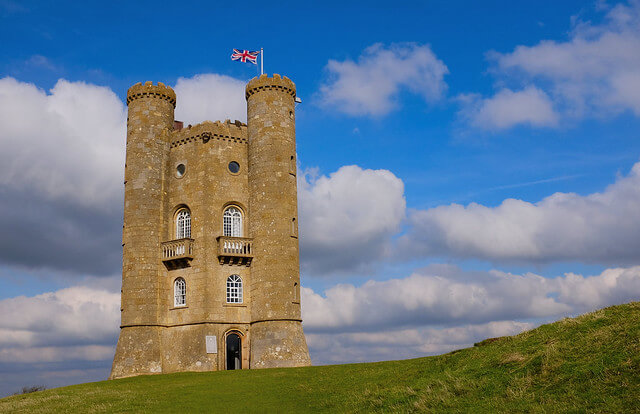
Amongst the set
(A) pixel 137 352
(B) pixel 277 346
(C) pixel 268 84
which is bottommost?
(B) pixel 277 346

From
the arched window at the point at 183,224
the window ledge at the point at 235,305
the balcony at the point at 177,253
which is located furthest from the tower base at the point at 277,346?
the arched window at the point at 183,224

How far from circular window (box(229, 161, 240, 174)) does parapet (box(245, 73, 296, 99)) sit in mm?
6154

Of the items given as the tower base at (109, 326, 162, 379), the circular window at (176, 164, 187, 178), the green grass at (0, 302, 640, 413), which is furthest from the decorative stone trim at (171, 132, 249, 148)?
the green grass at (0, 302, 640, 413)

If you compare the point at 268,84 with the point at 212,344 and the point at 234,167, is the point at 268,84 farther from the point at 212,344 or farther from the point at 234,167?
the point at 212,344

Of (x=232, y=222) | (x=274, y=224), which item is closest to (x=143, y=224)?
(x=232, y=222)

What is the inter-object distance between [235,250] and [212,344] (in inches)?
282

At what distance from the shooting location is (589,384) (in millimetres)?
17000

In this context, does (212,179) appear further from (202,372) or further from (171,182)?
(202,372)

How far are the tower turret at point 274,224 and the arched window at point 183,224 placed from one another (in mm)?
5134

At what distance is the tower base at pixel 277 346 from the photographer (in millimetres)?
41031

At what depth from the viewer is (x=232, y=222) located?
149 feet

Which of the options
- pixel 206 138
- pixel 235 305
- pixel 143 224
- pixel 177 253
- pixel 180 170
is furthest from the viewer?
pixel 180 170

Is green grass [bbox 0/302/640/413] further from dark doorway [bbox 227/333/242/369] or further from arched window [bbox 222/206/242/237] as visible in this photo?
arched window [bbox 222/206/242/237]

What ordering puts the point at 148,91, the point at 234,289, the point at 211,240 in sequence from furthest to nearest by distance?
the point at 148,91 < the point at 234,289 < the point at 211,240
